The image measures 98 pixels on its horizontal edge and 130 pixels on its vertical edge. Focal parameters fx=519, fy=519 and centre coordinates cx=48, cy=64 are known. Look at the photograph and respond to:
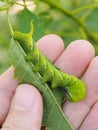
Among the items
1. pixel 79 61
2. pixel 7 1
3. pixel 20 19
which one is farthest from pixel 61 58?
pixel 7 1

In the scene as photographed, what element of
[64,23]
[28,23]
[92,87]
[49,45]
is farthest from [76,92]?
[64,23]

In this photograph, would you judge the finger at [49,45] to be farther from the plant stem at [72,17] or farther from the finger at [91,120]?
the finger at [91,120]

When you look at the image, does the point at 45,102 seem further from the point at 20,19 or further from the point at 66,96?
the point at 20,19

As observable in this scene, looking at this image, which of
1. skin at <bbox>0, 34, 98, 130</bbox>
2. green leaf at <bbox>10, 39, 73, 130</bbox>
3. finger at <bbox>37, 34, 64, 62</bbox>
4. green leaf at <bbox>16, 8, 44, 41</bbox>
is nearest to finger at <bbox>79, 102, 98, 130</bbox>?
skin at <bbox>0, 34, 98, 130</bbox>

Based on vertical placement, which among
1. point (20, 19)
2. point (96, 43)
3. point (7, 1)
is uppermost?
point (7, 1)

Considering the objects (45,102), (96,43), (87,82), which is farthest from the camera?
(96,43)

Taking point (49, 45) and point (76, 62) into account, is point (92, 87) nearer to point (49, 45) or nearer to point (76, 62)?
point (76, 62)
